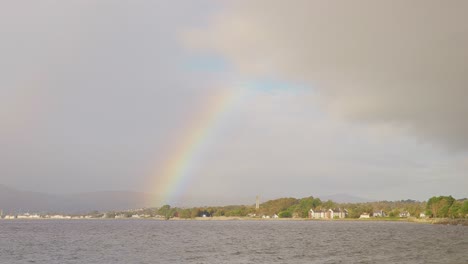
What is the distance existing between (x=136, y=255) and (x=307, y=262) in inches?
1024

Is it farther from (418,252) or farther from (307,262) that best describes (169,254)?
(418,252)

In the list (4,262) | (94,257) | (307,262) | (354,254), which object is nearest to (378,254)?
(354,254)

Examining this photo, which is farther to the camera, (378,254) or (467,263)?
(378,254)

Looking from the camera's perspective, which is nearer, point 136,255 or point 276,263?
point 276,263

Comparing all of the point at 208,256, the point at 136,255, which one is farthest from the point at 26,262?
the point at 208,256

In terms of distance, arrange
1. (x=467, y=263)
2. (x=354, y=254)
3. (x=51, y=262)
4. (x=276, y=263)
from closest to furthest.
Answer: (x=467, y=263) < (x=276, y=263) < (x=51, y=262) < (x=354, y=254)

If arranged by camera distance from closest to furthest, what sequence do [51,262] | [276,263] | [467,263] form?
[467,263] → [276,263] → [51,262]

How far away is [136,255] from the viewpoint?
70375 mm

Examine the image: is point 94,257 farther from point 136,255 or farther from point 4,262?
point 4,262

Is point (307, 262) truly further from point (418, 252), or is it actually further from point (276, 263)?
point (418, 252)

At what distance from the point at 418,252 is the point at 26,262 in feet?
179

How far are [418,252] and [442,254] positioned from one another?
14.2ft

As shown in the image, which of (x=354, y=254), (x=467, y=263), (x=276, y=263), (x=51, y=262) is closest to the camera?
(x=467, y=263)

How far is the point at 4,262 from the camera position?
63312 mm
